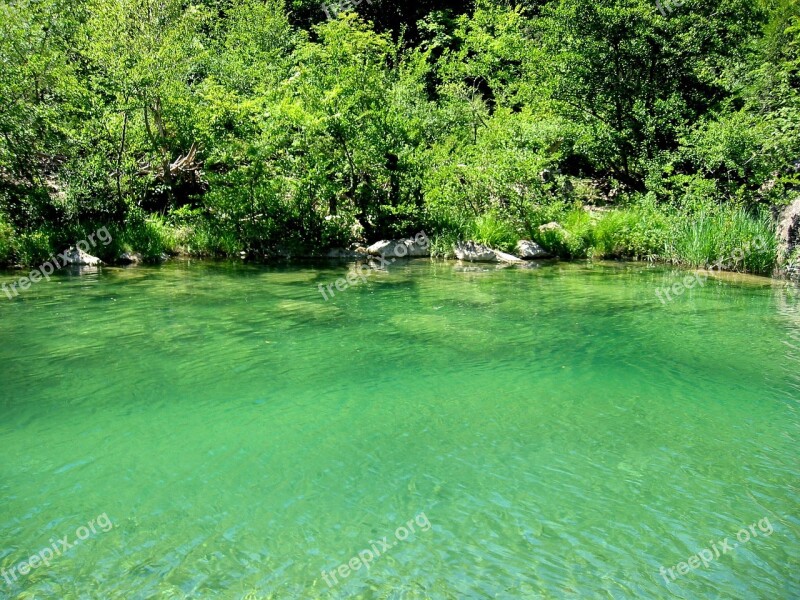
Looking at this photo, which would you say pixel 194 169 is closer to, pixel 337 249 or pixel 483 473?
pixel 337 249

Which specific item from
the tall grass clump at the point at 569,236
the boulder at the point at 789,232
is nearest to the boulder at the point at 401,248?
the tall grass clump at the point at 569,236

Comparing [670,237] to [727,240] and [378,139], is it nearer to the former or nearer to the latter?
[727,240]

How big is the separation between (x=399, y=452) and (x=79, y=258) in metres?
13.9

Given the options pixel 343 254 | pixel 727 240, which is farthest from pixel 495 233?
pixel 727 240

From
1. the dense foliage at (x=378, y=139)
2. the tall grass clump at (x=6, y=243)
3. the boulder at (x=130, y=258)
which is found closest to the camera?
the tall grass clump at (x=6, y=243)

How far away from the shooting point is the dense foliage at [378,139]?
16016 millimetres

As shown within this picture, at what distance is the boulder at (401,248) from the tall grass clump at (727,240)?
6.93 m

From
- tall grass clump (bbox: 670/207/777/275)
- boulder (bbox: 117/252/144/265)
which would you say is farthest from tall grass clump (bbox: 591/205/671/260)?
boulder (bbox: 117/252/144/265)

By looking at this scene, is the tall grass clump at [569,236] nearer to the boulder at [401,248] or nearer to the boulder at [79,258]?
the boulder at [401,248]

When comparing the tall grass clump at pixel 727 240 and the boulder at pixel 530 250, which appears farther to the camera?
the boulder at pixel 530 250

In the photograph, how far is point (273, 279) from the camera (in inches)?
553

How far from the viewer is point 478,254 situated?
17484 millimetres

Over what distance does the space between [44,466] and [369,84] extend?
47.3 ft

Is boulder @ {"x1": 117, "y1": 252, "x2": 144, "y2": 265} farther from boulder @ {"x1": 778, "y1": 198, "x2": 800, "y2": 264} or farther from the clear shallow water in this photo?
boulder @ {"x1": 778, "y1": 198, "x2": 800, "y2": 264}
